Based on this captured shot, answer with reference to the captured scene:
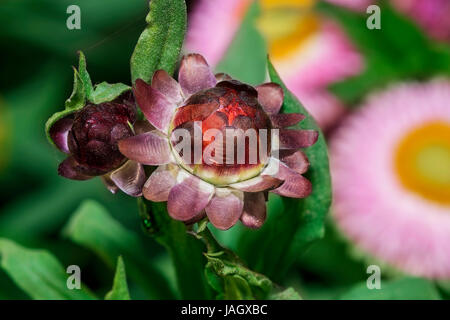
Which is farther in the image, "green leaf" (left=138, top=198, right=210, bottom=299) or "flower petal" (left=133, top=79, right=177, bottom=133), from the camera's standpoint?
"green leaf" (left=138, top=198, right=210, bottom=299)

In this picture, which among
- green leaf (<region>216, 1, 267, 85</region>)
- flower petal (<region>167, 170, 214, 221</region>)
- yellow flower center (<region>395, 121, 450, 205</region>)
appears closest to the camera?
flower petal (<region>167, 170, 214, 221</region>)

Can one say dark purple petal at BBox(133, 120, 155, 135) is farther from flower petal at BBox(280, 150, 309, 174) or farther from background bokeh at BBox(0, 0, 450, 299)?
background bokeh at BBox(0, 0, 450, 299)

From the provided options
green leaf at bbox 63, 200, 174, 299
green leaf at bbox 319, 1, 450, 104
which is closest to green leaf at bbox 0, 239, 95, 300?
green leaf at bbox 63, 200, 174, 299

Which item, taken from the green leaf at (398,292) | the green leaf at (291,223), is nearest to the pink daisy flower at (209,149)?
the green leaf at (291,223)

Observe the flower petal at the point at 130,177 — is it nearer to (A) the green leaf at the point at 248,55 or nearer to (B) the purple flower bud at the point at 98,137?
(B) the purple flower bud at the point at 98,137

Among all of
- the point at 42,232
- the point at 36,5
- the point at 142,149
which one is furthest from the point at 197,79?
the point at 36,5

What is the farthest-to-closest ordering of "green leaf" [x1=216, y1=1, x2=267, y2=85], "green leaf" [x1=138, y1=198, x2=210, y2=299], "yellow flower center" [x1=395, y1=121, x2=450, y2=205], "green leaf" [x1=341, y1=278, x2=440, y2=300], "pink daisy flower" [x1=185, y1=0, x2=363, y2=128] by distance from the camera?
"pink daisy flower" [x1=185, y1=0, x2=363, y2=128]
"yellow flower center" [x1=395, y1=121, x2=450, y2=205]
"green leaf" [x1=216, y1=1, x2=267, y2=85]
"green leaf" [x1=341, y1=278, x2=440, y2=300]
"green leaf" [x1=138, y1=198, x2=210, y2=299]
